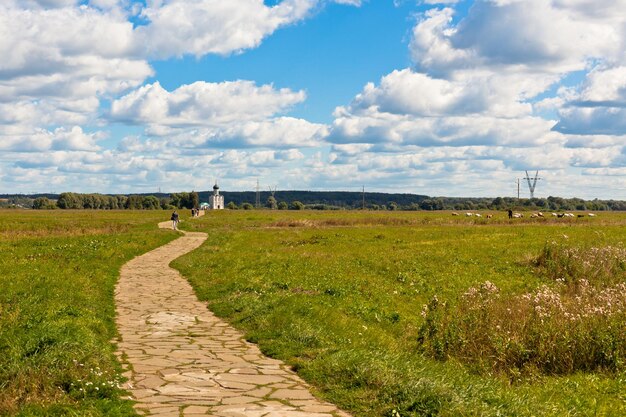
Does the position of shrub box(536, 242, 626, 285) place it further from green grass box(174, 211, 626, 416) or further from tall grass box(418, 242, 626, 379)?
tall grass box(418, 242, 626, 379)

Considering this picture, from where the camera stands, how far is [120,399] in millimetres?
7285

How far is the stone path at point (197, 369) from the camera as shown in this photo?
7188 millimetres

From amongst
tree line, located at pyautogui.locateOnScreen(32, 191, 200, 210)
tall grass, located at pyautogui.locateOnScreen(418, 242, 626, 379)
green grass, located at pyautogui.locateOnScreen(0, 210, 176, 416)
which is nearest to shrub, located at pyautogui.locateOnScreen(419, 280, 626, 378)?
tall grass, located at pyautogui.locateOnScreen(418, 242, 626, 379)

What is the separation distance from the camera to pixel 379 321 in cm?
1469

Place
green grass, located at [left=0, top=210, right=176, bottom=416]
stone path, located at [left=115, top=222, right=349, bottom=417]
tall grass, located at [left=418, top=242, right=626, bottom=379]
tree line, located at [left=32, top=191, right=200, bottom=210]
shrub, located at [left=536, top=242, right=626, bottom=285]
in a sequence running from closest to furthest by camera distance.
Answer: green grass, located at [left=0, top=210, right=176, bottom=416], stone path, located at [left=115, top=222, right=349, bottom=417], tall grass, located at [left=418, top=242, right=626, bottom=379], shrub, located at [left=536, top=242, right=626, bottom=285], tree line, located at [left=32, top=191, right=200, bottom=210]

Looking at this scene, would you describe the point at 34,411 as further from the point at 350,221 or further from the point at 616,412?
the point at 350,221

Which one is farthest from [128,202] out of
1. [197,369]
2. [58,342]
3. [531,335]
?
[197,369]

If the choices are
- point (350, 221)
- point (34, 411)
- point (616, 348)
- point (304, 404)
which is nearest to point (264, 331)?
point (304, 404)

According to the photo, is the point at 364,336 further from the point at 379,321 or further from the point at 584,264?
the point at 584,264

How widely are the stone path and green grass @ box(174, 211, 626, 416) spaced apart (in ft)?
1.47

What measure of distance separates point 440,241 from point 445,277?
16834 millimetres

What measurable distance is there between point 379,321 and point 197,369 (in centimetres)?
665

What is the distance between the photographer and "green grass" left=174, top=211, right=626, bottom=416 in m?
7.39

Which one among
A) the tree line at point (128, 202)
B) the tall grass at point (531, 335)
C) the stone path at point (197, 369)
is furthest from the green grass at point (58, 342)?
the tree line at point (128, 202)
